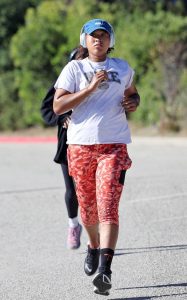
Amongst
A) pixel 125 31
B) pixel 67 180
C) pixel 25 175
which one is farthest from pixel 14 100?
pixel 67 180

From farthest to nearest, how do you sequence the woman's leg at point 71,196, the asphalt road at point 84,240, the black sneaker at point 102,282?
the woman's leg at point 71,196, the asphalt road at point 84,240, the black sneaker at point 102,282

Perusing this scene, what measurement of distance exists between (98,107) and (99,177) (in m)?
0.48

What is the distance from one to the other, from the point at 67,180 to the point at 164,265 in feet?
3.82

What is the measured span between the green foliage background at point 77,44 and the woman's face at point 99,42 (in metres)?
15.8

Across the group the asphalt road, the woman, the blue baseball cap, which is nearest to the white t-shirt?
the woman

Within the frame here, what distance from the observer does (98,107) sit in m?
5.49

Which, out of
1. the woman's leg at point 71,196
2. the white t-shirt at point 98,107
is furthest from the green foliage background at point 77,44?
the white t-shirt at point 98,107

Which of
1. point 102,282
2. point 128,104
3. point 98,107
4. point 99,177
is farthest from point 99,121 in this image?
point 102,282

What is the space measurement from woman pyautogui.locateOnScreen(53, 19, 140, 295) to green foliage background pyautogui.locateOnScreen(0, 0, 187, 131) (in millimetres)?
15802

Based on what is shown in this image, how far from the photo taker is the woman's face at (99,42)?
5.53 metres

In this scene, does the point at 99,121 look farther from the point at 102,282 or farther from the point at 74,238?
the point at 74,238

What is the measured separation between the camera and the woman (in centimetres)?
537

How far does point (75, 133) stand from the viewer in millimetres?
5566

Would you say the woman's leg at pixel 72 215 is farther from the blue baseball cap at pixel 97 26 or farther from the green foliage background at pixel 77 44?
the green foliage background at pixel 77 44
